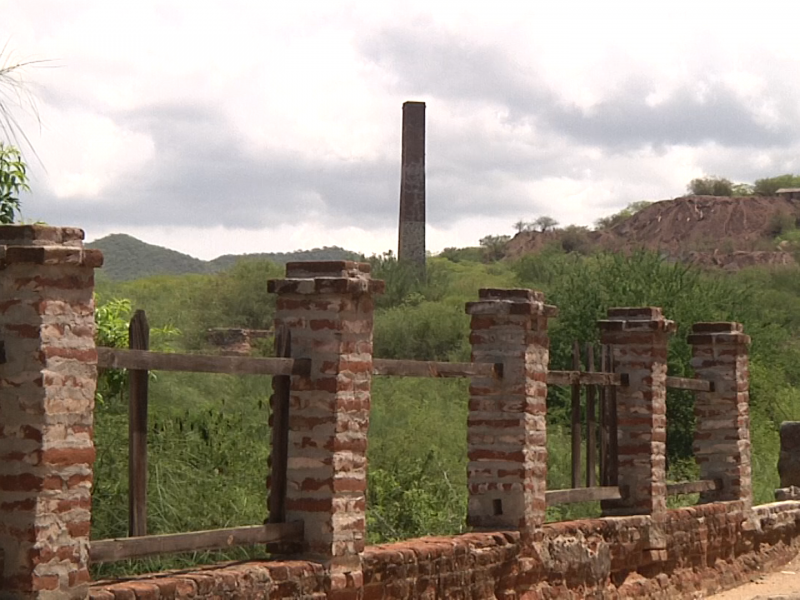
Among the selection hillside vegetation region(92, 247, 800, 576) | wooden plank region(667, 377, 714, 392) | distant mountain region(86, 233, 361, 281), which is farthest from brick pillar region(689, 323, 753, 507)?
distant mountain region(86, 233, 361, 281)

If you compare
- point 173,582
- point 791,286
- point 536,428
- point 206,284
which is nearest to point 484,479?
point 536,428

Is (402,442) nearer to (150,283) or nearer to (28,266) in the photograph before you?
(28,266)

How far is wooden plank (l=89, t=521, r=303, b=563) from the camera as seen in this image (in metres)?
5.94

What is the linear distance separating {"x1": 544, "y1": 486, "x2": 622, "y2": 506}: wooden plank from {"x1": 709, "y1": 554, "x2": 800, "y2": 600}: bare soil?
2131mm

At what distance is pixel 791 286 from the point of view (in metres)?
47.0

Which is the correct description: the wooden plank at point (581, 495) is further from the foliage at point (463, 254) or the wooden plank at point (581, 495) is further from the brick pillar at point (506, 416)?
the foliage at point (463, 254)

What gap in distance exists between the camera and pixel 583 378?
1070cm

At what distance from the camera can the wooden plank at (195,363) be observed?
6.03 m

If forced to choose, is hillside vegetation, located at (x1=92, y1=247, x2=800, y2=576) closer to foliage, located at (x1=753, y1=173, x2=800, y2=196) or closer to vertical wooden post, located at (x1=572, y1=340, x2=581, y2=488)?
vertical wooden post, located at (x1=572, y1=340, x2=581, y2=488)

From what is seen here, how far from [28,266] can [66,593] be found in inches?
55.0

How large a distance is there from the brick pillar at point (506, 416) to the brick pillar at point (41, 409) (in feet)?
14.3

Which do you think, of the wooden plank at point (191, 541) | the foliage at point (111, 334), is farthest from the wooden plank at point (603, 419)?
the wooden plank at point (191, 541)

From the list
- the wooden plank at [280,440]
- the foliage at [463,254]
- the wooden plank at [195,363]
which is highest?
the foliage at [463,254]

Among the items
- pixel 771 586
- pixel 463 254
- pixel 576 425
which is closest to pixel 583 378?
pixel 576 425
